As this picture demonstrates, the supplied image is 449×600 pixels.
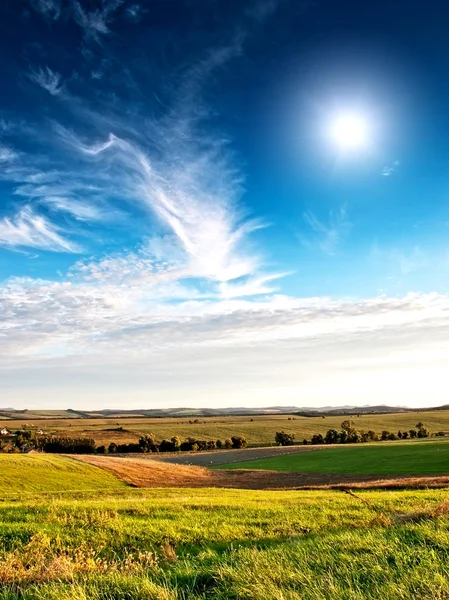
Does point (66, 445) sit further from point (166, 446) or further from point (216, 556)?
point (216, 556)

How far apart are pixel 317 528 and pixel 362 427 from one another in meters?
154

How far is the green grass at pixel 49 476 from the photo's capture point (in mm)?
46750

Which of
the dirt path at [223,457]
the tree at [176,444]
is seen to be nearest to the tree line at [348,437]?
the dirt path at [223,457]

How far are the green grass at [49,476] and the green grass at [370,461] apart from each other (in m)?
29.0

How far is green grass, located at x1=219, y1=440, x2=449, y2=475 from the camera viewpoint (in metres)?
56.7

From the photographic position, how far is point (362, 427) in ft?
515

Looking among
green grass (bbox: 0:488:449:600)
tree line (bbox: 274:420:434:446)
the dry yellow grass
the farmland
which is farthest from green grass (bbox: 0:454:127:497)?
tree line (bbox: 274:420:434:446)

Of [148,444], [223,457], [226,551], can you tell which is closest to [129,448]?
[148,444]

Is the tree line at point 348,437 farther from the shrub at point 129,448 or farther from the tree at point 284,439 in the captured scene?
the shrub at point 129,448

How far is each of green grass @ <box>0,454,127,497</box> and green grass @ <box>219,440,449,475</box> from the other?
28964mm

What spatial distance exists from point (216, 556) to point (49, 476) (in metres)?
49.7

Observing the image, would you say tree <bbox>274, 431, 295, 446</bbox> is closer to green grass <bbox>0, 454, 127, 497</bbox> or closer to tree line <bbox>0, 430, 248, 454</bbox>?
tree line <bbox>0, 430, 248, 454</bbox>

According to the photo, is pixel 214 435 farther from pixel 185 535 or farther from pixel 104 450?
pixel 185 535

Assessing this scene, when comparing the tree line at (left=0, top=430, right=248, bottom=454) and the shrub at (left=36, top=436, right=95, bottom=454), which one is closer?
the tree line at (left=0, top=430, right=248, bottom=454)
